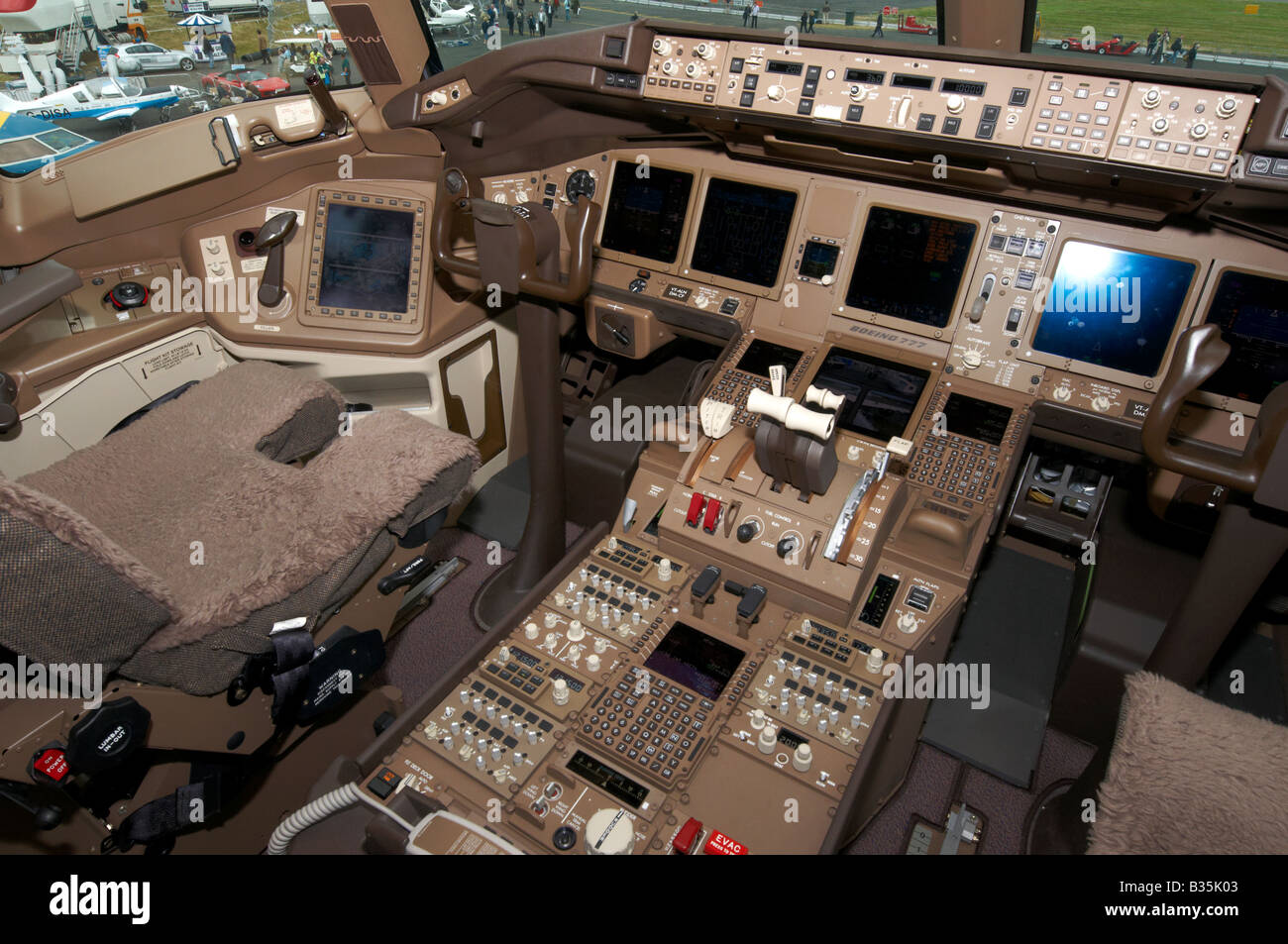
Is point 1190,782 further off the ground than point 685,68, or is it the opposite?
point 685,68

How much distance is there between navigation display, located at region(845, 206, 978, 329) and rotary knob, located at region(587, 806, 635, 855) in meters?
1.72

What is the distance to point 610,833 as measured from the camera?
4.62 ft

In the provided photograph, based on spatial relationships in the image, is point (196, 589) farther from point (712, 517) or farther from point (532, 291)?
point (712, 517)

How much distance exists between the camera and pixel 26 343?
212 centimetres

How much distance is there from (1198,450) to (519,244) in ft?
5.24

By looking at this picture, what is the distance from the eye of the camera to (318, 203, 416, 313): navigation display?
2578 mm

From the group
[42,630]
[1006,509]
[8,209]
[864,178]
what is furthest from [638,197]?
[42,630]

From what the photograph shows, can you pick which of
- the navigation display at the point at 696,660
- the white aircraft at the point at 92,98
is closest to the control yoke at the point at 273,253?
the white aircraft at the point at 92,98

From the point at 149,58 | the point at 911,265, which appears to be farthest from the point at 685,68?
the point at 149,58

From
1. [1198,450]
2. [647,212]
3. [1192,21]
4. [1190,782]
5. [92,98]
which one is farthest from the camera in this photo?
[92,98]

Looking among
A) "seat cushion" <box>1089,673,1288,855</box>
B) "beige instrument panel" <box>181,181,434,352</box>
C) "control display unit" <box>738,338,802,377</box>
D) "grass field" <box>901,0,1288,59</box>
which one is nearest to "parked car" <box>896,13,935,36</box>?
"grass field" <box>901,0,1288,59</box>

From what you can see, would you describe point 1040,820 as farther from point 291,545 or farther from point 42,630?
point 42,630

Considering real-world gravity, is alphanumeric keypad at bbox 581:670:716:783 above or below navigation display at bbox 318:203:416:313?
below

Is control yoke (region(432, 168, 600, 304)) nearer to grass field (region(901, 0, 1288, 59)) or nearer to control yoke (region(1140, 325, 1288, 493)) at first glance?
control yoke (region(1140, 325, 1288, 493))
